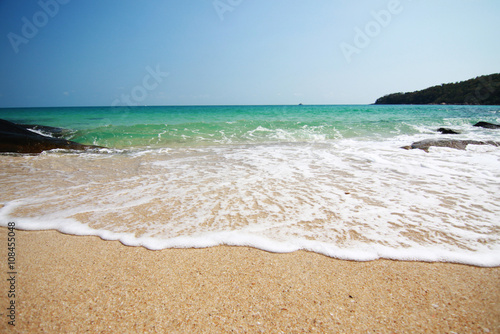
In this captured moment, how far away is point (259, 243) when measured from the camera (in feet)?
7.64

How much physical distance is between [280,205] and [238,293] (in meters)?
1.64

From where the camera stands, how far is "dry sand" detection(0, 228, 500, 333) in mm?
1457

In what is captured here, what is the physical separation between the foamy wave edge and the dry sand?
0.08 meters

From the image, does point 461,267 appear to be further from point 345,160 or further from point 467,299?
point 345,160

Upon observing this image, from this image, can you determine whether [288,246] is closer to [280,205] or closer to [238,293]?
[238,293]

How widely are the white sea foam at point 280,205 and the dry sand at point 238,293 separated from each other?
221mm

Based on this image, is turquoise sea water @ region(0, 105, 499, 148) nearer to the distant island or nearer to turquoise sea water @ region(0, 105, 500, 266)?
turquoise sea water @ region(0, 105, 500, 266)

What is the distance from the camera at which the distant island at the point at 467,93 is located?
51.1m

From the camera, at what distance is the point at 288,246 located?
2279 millimetres

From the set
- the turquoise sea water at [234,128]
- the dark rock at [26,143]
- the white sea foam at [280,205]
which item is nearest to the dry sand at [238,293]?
the white sea foam at [280,205]

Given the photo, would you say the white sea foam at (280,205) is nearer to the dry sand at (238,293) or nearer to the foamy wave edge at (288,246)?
the foamy wave edge at (288,246)

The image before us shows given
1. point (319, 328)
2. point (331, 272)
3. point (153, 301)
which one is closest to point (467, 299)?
point (331, 272)

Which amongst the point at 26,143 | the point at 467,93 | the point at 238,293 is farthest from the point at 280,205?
the point at 467,93

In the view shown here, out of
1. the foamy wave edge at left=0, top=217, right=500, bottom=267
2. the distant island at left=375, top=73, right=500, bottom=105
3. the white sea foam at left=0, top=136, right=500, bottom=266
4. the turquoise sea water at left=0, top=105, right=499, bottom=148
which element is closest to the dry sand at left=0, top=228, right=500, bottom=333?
the foamy wave edge at left=0, top=217, right=500, bottom=267
